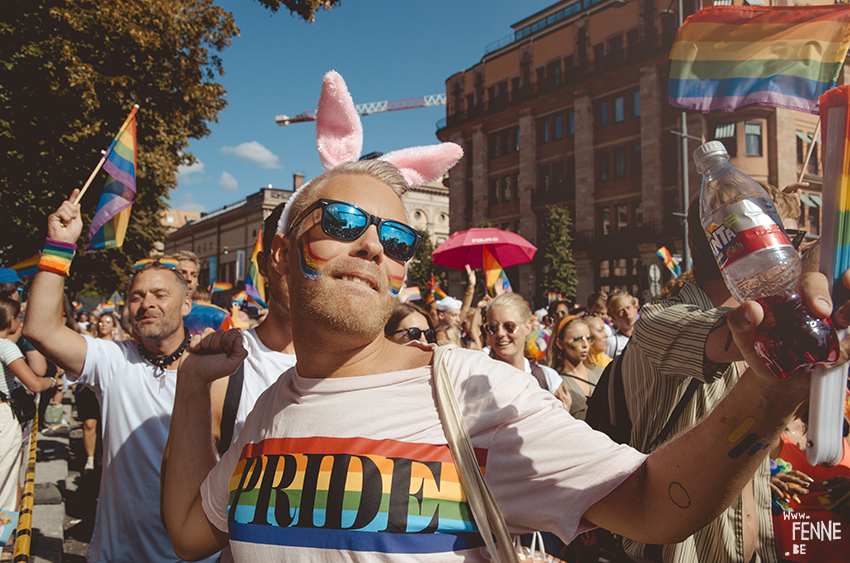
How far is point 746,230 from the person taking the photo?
42.1 inches

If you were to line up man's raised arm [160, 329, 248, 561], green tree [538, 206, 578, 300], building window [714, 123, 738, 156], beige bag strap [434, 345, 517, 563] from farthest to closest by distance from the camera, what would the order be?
green tree [538, 206, 578, 300] < building window [714, 123, 738, 156] < man's raised arm [160, 329, 248, 561] < beige bag strap [434, 345, 517, 563]

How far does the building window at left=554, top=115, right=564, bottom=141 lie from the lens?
34.1m

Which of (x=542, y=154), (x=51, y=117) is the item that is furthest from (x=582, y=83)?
(x=51, y=117)

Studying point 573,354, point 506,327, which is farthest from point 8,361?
point 573,354

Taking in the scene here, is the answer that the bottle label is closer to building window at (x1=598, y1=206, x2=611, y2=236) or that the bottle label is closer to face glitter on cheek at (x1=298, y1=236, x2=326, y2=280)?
face glitter on cheek at (x1=298, y1=236, x2=326, y2=280)

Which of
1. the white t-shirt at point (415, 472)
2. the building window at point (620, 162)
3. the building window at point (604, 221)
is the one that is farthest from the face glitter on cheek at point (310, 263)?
the building window at point (604, 221)

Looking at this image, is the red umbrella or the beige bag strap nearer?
the beige bag strap

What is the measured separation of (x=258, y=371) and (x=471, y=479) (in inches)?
63.3

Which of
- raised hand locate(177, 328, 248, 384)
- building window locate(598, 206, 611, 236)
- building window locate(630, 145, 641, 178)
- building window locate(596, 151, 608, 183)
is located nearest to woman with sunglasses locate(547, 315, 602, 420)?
A: raised hand locate(177, 328, 248, 384)

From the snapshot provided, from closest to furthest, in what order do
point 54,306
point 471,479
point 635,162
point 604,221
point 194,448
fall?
point 471,479 < point 194,448 < point 54,306 < point 635,162 < point 604,221

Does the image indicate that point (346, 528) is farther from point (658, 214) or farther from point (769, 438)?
point (658, 214)

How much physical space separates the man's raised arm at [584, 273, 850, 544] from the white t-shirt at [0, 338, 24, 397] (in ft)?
15.9

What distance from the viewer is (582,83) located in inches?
1267

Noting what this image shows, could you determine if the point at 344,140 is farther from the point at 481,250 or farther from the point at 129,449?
the point at 481,250
